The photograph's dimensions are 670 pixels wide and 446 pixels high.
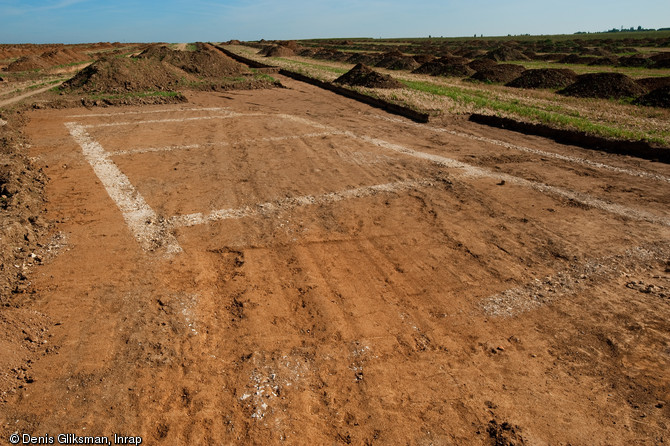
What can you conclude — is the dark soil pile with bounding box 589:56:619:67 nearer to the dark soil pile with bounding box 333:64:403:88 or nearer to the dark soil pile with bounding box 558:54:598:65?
the dark soil pile with bounding box 558:54:598:65

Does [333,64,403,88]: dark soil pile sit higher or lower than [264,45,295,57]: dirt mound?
lower

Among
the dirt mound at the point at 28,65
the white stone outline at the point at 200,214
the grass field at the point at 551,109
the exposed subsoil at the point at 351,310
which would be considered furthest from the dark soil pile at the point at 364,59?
the exposed subsoil at the point at 351,310

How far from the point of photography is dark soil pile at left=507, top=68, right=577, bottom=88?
22828 mm

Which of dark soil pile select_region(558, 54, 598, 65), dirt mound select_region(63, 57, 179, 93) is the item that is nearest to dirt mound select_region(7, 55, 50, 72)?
dirt mound select_region(63, 57, 179, 93)

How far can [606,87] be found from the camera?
63.9 feet

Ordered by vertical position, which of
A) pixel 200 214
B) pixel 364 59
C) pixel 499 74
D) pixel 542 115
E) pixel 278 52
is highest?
pixel 278 52

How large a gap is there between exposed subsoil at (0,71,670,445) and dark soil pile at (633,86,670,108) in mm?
10825

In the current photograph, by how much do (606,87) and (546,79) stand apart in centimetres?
409

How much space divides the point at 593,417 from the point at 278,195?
5.77 meters

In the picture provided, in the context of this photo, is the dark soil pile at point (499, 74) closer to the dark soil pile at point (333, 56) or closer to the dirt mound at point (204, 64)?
the dirt mound at point (204, 64)

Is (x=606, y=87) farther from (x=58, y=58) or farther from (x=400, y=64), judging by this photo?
(x=58, y=58)

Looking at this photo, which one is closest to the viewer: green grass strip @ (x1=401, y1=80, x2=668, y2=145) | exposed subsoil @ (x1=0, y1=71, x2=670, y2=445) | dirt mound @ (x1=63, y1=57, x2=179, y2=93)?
exposed subsoil @ (x1=0, y1=71, x2=670, y2=445)

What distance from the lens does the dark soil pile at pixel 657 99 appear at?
55.0 ft

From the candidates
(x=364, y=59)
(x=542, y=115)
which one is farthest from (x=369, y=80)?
(x=364, y=59)
